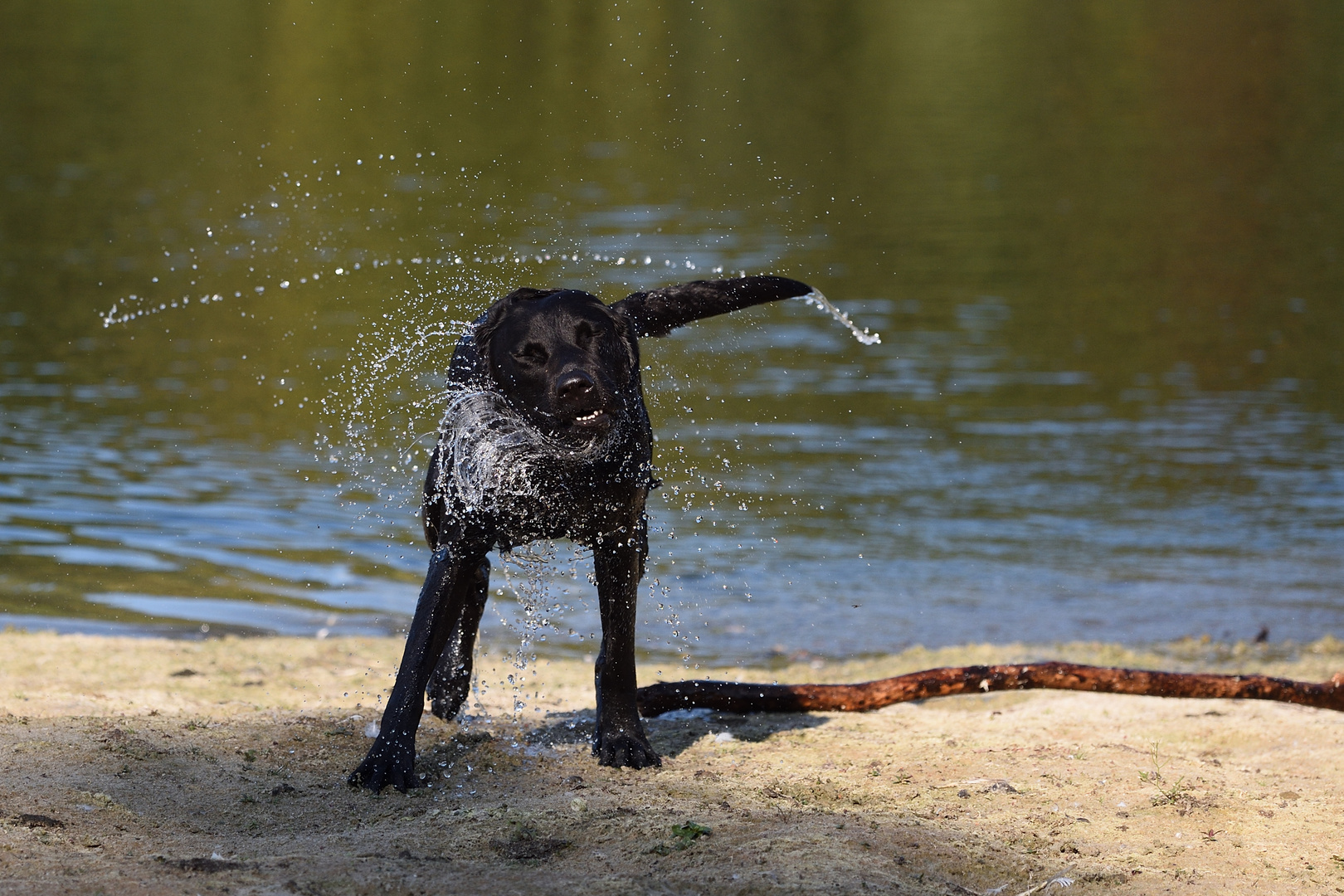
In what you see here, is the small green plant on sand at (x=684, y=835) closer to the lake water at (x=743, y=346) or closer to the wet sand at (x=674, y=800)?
the wet sand at (x=674, y=800)

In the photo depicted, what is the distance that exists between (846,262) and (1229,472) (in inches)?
354

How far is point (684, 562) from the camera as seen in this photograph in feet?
33.5

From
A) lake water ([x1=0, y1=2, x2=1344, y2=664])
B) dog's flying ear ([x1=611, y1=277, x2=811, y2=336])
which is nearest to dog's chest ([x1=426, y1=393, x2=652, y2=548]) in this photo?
dog's flying ear ([x1=611, y1=277, x2=811, y2=336])

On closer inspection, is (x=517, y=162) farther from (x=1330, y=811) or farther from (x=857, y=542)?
(x=1330, y=811)

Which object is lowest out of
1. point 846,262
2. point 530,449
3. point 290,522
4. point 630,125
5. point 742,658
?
point 742,658

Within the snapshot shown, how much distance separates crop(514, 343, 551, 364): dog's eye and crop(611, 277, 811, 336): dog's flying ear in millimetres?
517

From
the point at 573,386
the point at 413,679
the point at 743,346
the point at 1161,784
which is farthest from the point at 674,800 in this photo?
the point at 743,346

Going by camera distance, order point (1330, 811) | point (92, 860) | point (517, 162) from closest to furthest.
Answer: point (92, 860) → point (1330, 811) → point (517, 162)

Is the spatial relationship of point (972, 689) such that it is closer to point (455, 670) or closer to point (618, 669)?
point (618, 669)

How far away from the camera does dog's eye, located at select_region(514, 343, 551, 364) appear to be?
503 centimetres

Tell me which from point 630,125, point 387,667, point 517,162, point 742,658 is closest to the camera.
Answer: point 387,667

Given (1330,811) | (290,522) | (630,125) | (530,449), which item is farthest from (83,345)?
(630,125)

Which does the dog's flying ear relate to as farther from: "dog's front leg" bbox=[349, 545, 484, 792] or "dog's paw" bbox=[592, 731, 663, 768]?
"dog's paw" bbox=[592, 731, 663, 768]

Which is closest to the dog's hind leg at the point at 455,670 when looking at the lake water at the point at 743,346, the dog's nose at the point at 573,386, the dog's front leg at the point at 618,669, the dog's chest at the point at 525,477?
the lake water at the point at 743,346
